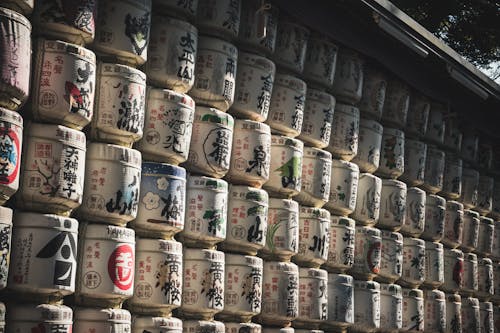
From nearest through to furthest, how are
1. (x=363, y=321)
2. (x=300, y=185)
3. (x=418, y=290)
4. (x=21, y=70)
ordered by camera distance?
1. (x=21, y=70)
2. (x=300, y=185)
3. (x=363, y=321)
4. (x=418, y=290)

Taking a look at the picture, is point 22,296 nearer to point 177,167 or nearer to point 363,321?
point 177,167

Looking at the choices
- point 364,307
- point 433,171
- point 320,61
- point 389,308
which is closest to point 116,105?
point 320,61

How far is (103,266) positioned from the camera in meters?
4.09

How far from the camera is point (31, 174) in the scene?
3.85 metres

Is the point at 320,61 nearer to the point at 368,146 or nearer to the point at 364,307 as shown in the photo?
the point at 368,146

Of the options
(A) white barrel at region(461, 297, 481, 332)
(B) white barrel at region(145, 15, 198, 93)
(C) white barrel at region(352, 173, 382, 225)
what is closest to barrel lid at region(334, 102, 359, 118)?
(C) white barrel at region(352, 173, 382, 225)

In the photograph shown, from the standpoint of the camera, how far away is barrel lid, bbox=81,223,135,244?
13.5 ft

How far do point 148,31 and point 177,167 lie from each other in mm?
643

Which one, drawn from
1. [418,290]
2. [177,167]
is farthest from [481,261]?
[177,167]

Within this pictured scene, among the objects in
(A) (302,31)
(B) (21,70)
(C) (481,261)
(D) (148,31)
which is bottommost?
(C) (481,261)

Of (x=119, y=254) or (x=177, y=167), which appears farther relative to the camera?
(x=177, y=167)

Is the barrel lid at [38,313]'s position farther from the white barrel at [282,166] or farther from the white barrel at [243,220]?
the white barrel at [282,166]

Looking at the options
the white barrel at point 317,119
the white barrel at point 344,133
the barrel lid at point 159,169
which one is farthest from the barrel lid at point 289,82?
the barrel lid at point 159,169

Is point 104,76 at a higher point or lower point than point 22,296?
higher
